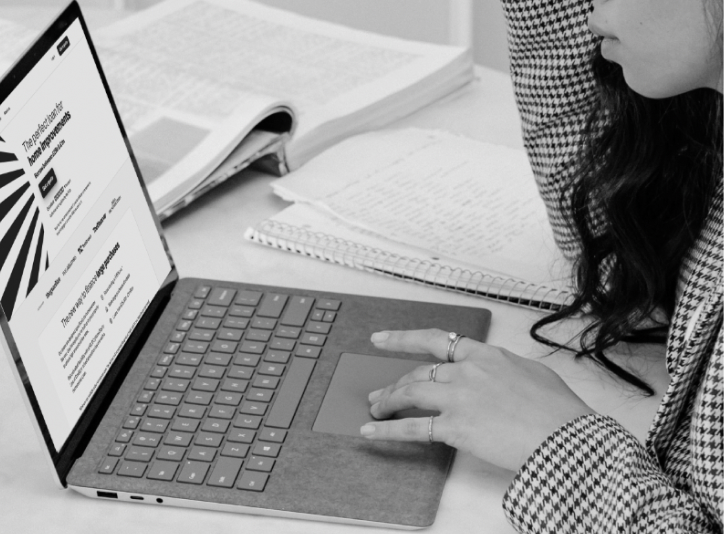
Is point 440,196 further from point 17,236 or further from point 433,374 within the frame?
point 17,236

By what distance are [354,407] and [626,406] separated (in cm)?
22

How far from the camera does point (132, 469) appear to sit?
717 millimetres

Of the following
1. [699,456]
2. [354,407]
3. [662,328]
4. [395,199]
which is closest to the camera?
[699,456]

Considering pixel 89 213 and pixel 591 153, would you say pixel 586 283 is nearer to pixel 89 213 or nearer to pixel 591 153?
pixel 591 153

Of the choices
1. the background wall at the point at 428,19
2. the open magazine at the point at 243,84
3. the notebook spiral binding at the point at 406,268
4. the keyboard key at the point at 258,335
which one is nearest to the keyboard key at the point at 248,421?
the keyboard key at the point at 258,335

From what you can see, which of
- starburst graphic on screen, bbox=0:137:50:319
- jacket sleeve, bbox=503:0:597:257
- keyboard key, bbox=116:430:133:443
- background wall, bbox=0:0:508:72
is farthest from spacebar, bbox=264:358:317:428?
background wall, bbox=0:0:508:72

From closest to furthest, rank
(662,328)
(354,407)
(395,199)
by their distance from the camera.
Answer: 1. (354,407)
2. (662,328)
3. (395,199)

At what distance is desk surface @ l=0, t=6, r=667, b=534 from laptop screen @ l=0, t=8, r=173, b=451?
0.06 m

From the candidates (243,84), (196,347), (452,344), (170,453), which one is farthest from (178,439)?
Answer: (243,84)

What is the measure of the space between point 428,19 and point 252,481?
6.87 ft

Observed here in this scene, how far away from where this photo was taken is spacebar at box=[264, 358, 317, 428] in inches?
29.9

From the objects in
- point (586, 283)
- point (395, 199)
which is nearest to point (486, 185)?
point (395, 199)

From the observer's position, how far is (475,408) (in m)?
0.73

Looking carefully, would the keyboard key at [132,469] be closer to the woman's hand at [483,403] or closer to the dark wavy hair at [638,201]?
the woman's hand at [483,403]
